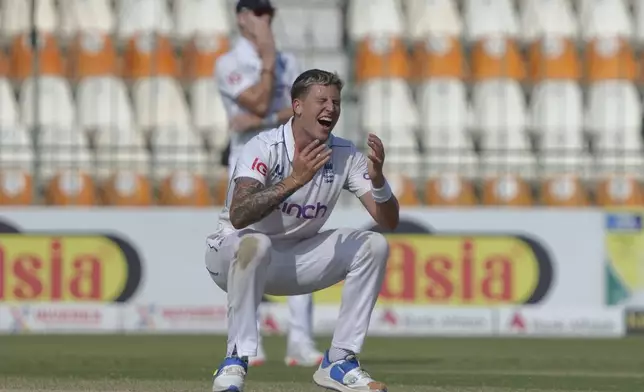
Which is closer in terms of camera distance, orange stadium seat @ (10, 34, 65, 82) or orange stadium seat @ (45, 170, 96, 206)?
orange stadium seat @ (45, 170, 96, 206)

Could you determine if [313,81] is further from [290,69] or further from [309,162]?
[290,69]

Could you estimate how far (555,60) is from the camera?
615 inches

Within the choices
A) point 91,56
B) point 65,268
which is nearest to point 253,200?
point 65,268

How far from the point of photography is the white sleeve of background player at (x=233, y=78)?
852 centimetres

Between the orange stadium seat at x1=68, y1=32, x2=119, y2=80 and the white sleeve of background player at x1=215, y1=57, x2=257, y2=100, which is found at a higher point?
the orange stadium seat at x1=68, y1=32, x2=119, y2=80

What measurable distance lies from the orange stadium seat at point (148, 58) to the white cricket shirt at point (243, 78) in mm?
6926

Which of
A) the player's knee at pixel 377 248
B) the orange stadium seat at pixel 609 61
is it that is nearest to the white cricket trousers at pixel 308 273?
the player's knee at pixel 377 248

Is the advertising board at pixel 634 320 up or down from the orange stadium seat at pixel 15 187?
down

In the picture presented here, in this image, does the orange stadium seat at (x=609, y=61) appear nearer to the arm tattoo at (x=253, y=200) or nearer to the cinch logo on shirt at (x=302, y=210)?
the cinch logo on shirt at (x=302, y=210)

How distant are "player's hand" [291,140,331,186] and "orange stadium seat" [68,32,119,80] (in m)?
10.1

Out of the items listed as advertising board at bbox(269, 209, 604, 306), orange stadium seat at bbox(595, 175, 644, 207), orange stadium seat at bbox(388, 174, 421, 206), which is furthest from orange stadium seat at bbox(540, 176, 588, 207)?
advertising board at bbox(269, 209, 604, 306)

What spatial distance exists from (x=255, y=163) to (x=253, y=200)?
244mm

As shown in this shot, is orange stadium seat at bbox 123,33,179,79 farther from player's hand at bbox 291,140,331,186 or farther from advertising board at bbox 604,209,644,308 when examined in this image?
player's hand at bbox 291,140,331,186

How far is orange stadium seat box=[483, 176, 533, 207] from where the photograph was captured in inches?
537
